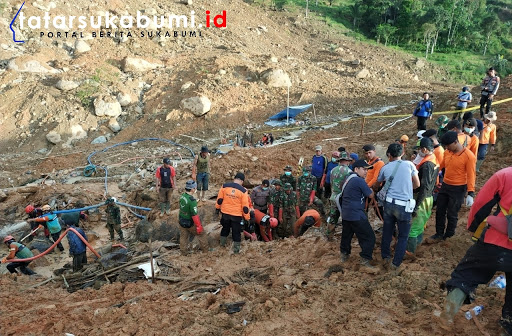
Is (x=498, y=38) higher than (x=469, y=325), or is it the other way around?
(x=498, y=38)

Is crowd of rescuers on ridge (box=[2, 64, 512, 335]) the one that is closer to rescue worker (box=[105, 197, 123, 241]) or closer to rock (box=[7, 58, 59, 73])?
rescue worker (box=[105, 197, 123, 241])

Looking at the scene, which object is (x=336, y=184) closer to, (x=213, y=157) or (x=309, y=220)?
(x=309, y=220)

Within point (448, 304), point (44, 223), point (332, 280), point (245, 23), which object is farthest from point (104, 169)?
point (245, 23)

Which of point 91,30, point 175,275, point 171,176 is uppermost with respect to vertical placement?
point 91,30

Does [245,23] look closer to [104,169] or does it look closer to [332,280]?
[104,169]

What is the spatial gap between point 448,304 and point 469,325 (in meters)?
0.27

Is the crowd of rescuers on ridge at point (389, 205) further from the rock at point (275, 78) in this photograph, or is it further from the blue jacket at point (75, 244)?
the rock at point (275, 78)

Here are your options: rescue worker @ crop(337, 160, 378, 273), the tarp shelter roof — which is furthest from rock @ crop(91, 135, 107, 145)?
rescue worker @ crop(337, 160, 378, 273)

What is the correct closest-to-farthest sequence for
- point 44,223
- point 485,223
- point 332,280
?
point 485,223
point 332,280
point 44,223

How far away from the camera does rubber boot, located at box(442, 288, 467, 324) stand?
3428 millimetres

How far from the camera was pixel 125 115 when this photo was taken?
18625 millimetres

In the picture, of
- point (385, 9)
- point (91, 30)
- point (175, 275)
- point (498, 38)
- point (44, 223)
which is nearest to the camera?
point (175, 275)

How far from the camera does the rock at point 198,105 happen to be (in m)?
17.8

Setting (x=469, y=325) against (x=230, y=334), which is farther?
(x=230, y=334)
